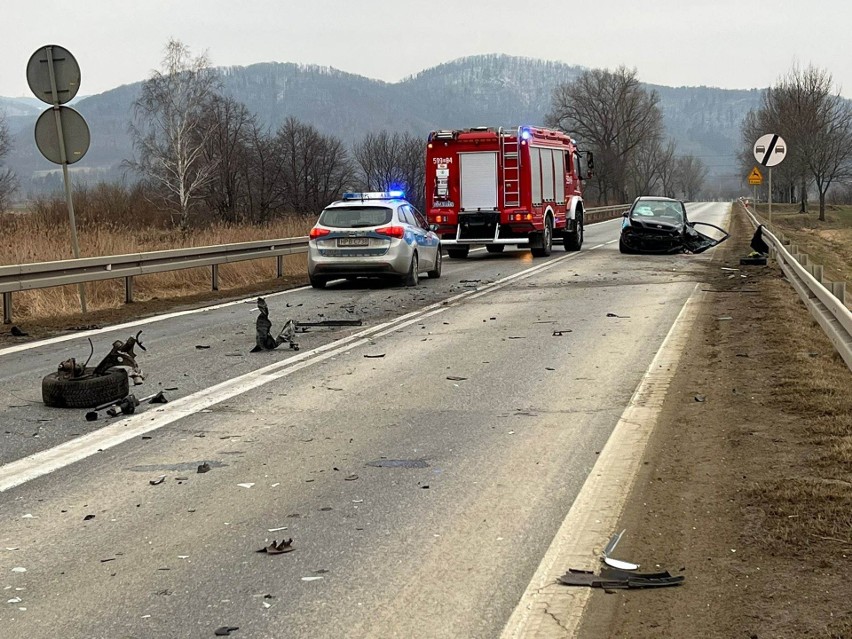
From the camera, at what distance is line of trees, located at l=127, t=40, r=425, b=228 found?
186 ft

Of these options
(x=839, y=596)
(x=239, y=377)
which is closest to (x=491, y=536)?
(x=839, y=596)

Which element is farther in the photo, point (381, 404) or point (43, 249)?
point (43, 249)

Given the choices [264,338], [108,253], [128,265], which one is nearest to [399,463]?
[264,338]

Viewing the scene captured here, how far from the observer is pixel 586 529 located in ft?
15.5

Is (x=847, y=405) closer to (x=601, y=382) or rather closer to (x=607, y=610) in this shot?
(x=601, y=382)

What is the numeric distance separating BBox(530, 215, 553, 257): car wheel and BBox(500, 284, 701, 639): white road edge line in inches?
717

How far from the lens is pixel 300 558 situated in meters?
4.35

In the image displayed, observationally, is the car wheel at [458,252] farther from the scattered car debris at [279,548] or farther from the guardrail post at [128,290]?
the scattered car debris at [279,548]

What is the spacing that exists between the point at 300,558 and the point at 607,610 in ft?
4.47

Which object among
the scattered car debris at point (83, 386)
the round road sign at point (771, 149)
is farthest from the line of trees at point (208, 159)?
the scattered car debris at point (83, 386)

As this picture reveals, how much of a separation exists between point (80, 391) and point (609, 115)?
103033mm

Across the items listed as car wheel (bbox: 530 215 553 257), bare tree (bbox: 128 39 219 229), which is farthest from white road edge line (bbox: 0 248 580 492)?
bare tree (bbox: 128 39 219 229)

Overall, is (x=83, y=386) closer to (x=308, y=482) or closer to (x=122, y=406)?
(x=122, y=406)

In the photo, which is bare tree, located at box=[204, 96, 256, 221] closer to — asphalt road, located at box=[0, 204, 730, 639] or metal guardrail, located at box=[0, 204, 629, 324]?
metal guardrail, located at box=[0, 204, 629, 324]
